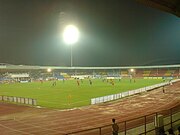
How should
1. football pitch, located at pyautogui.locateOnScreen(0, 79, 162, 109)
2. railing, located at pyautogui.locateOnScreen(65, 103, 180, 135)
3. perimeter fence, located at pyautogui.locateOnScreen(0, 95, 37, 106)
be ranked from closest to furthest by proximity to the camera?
railing, located at pyautogui.locateOnScreen(65, 103, 180, 135) → perimeter fence, located at pyautogui.locateOnScreen(0, 95, 37, 106) → football pitch, located at pyautogui.locateOnScreen(0, 79, 162, 109)

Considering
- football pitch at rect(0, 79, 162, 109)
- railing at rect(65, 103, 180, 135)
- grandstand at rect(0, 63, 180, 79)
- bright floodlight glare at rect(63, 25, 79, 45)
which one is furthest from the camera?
grandstand at rect(0, 63, 180, 79)

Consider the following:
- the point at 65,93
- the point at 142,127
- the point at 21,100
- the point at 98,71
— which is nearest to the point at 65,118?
the point at 142,127

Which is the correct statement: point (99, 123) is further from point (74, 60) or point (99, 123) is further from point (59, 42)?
point (74, 60)

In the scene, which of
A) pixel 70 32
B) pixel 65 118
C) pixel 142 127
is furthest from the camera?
pixel 70 32

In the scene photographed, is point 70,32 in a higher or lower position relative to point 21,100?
higher

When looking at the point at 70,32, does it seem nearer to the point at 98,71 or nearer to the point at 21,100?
the point at 21,100

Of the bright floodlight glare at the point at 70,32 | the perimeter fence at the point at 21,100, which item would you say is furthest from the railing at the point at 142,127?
Answer: the bright floodlight glare at the point at 70,32

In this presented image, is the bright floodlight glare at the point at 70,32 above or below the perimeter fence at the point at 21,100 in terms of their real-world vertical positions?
above

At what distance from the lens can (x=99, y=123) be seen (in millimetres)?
20734

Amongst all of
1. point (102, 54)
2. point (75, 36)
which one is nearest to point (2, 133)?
point (75, 36)

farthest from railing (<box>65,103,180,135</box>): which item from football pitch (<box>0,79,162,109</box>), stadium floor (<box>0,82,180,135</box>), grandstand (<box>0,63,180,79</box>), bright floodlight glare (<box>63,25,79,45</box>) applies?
grandstand (<box>0,63,180,79</box>)

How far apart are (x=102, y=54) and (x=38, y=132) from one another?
97971 millimetres

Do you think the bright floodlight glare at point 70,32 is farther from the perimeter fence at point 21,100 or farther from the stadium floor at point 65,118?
the stadium floor at point 65,118

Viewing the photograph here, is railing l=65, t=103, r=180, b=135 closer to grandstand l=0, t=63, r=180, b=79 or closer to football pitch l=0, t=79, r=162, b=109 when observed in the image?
football pitch l=0, t=79, r=162, b=109
